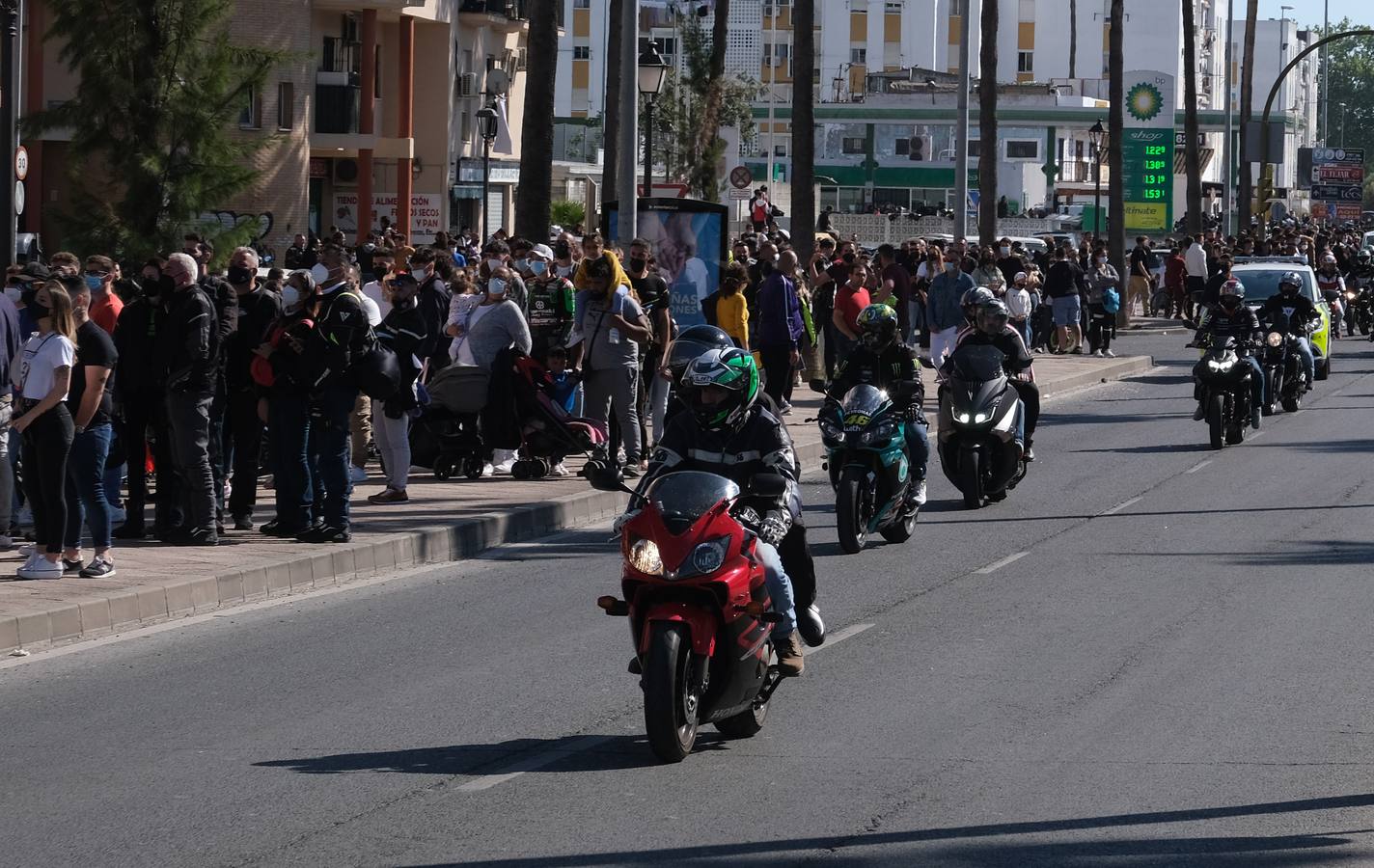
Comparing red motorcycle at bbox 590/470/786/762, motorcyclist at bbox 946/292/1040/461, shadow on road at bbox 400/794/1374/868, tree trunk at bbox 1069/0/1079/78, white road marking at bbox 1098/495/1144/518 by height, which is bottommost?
shadow on road at bbox 400/794/1374/868

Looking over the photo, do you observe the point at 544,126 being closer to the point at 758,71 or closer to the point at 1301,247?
the point at 1301,247

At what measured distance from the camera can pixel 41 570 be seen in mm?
12141

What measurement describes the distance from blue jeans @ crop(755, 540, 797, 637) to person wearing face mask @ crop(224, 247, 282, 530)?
660 cm

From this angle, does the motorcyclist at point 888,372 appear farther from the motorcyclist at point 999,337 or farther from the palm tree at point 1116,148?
the palm tree at point 1116,148

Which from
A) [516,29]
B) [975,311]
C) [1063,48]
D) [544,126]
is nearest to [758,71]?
[1063,48]

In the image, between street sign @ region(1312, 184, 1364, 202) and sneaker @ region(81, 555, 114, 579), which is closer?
sneaker @ region(81, 555, 114, 579)

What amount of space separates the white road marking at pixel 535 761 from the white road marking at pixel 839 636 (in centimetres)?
228

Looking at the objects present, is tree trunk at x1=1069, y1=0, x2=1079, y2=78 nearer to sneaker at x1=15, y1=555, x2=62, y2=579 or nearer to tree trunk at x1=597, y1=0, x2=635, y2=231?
tree trunk at x1=597, y1=0, x2=635, y2=231

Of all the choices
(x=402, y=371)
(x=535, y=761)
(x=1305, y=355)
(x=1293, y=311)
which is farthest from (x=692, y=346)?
Result: (x=1305, y=355)

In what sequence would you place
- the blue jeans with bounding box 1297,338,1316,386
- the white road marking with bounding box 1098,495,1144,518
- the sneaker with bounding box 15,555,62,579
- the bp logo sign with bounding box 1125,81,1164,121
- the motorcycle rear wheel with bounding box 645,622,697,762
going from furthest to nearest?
the bp logo sign with bounding box 1125,81,1164,121 < the blue jeans with bounding box 1297,338,1316,386 < the white road marking with bounding box 1098,495,1144,518 < the sneaker with bounding box 15,555,62,579 < the motorcycle rear wheel with bounding box 645,622,697,762

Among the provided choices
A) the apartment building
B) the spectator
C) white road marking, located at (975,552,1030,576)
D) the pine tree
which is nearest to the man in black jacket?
the spectator

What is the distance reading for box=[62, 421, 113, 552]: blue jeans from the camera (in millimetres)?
12234

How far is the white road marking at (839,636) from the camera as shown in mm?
10898

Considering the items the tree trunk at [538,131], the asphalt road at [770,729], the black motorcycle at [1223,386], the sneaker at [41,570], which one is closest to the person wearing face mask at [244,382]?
the asphalt road at [770,729]
